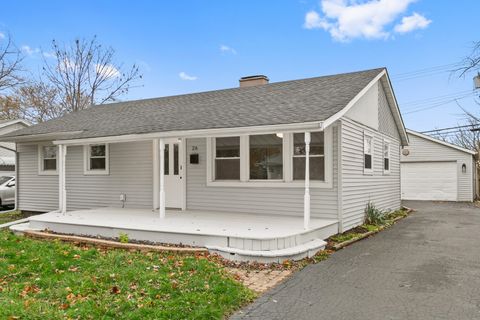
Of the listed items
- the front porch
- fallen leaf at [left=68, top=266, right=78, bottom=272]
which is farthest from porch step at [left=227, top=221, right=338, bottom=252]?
fallen leaf at [left=68, top=266, right=78, bottom=272]

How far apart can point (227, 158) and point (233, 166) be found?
0.93 ft

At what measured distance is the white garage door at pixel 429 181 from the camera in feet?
67.2

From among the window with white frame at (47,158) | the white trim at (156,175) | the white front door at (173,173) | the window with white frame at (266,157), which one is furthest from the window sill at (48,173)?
the window with white frame at (266,157)

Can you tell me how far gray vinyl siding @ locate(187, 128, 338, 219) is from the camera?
8883 millimetres

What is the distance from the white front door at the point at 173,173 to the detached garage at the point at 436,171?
1531 cm

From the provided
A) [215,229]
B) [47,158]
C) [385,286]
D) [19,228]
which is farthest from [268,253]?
[47,158]

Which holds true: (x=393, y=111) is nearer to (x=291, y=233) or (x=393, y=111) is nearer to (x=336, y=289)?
(x=291, y=233)

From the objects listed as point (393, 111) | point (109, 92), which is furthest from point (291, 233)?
point (109, 92)

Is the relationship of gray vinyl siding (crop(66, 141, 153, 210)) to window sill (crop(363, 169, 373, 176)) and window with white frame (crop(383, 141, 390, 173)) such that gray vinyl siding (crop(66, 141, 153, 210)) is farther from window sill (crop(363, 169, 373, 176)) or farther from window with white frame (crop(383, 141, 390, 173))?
window with white frame (crop(383, 141, 390, 173))

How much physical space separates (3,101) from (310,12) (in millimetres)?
25293

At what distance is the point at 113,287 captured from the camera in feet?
15.6

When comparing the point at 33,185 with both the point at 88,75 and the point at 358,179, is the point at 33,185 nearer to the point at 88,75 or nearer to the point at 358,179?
the point at 358,179

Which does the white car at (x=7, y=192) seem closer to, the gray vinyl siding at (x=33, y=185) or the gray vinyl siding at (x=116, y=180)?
the gray vinyl siding at (x=33, y=185)

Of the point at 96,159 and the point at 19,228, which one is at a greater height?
the point at 96,159
